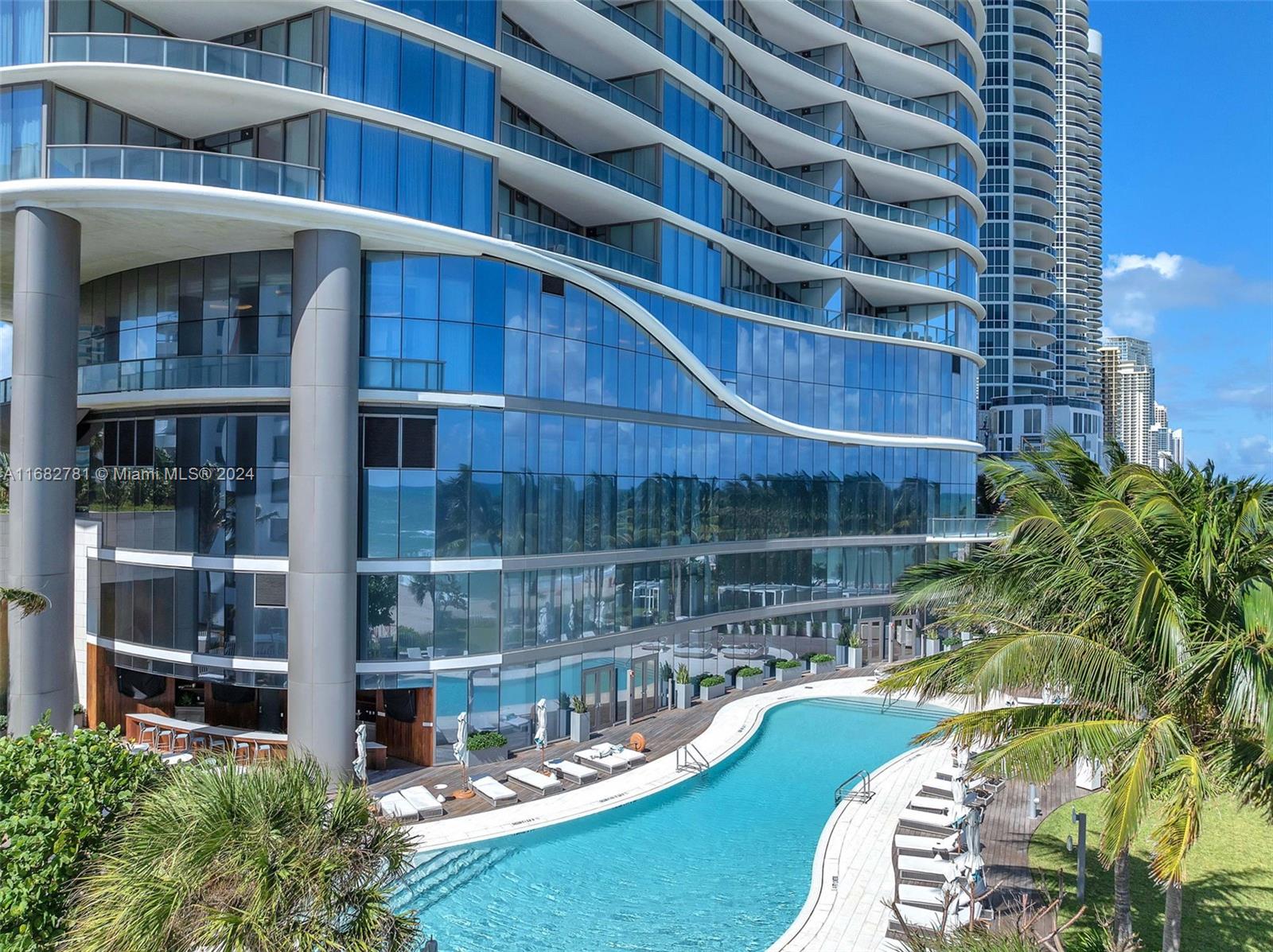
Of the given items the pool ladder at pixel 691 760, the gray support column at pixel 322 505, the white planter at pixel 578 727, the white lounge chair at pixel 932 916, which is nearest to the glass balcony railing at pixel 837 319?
the white planter at pixel 578 727

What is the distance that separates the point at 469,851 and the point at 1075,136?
137m

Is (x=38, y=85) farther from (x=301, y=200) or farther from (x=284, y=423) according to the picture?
(x=284, y=423)

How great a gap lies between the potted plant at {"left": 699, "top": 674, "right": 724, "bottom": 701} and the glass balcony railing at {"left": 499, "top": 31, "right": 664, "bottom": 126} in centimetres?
2202

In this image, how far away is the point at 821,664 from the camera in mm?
41469

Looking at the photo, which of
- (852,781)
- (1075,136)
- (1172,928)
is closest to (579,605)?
(852,781)

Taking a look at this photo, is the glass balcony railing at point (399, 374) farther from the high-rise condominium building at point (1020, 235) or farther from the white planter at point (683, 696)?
the high-rise condominium building at point (1020, 235)

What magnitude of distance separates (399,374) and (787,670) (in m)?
23.3

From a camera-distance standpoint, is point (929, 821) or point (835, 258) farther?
point (835, 258)

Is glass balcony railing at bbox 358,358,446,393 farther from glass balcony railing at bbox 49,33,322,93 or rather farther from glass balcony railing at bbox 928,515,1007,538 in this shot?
glass balcony railing at bbox 928,515,1007,538

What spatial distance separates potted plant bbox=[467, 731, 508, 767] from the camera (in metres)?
26.4

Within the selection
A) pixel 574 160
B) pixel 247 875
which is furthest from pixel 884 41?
pixel 247 875

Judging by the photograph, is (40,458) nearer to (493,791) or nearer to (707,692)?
(493,791)

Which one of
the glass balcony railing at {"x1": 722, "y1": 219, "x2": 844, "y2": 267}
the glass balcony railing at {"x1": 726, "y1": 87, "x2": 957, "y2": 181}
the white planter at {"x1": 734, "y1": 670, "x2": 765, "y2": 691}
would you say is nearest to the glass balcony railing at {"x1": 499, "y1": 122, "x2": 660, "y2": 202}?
the glass balcony railing at {"x1": 722, "y1": 219, "x2": 844, "y2": 267}

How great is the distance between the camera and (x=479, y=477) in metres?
26.8
